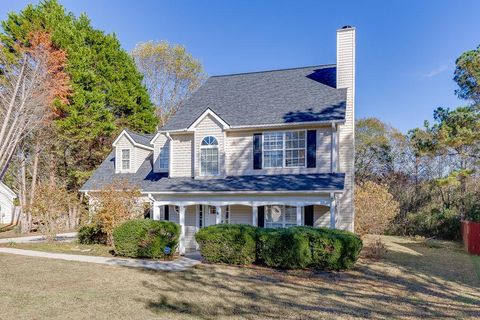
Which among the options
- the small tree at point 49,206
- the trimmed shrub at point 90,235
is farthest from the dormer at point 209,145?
the small tree at point 49,206

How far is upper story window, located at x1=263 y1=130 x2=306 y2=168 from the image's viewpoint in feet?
48.2

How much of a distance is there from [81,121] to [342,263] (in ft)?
70.6

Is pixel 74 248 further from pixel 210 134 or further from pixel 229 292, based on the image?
pixel 229 292

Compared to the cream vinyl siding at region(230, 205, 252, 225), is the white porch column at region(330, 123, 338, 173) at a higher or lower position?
higher

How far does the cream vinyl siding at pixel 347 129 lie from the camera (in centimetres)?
1470

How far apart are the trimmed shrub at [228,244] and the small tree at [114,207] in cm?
484

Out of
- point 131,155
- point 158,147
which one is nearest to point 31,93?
point 131,155

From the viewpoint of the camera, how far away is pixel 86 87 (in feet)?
88.6

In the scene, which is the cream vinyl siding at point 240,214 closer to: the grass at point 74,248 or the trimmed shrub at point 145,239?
the trimmed shrub at point 145,239

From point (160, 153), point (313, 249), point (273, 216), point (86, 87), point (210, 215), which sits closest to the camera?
point (313, 249)

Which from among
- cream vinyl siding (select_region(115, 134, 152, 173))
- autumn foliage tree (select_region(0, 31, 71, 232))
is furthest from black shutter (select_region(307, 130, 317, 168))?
autumn foliage tree (select_region(0, 31, 71, 232))

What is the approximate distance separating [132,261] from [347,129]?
1011cm

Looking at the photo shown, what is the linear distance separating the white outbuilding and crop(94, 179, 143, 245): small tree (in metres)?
27.0

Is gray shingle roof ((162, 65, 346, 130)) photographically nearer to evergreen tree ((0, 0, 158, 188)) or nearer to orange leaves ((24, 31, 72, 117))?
orange leaves ((24, 31, 72, 117))
